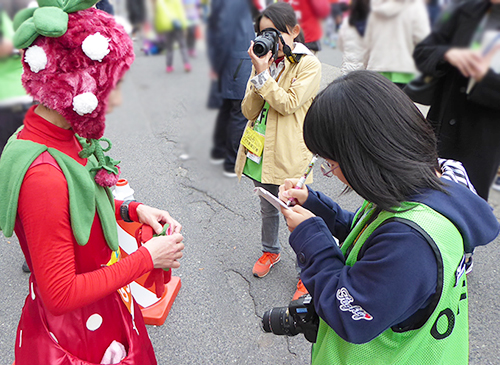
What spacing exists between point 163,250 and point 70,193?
283 millimetres

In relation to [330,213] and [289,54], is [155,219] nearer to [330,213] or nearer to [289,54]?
[330,213]

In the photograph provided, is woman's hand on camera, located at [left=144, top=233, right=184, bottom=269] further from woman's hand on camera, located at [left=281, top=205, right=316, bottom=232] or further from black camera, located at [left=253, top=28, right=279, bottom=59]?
black camera, located at [left=253, top=28, right=279, bottom=59]

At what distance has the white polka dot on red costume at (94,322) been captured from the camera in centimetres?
103

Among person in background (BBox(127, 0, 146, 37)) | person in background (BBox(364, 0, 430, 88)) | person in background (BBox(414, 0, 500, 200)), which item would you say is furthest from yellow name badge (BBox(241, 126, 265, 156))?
person in background (BBox(127, 0, 146, 37))

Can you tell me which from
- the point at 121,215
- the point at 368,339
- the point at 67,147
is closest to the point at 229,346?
the point at 121,215

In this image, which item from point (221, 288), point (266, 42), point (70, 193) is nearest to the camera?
point (70, 193)

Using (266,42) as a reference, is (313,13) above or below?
above

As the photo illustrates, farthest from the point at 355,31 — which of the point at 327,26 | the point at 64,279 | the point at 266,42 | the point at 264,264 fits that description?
the point at 264,264

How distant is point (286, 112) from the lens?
186cm

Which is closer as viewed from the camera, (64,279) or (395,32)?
(395,32)

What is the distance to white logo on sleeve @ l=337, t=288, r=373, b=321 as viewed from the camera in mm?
798

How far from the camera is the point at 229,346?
1.94m

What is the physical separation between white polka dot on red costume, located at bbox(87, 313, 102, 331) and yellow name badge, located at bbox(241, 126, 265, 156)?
1.20 meters

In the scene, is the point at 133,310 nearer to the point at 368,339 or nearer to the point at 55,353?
the point at 55,353
